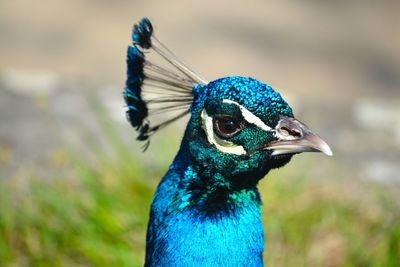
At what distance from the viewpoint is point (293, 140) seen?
4.89ft

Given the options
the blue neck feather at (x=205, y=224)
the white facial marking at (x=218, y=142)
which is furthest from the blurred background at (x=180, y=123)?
the white facial marking at (x=218, y=142)

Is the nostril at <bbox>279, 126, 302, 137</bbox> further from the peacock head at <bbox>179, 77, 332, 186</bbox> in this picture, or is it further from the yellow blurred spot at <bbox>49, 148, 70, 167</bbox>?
the yellow blurred spot at <bbox>49, 148, 70, 167</bbox>

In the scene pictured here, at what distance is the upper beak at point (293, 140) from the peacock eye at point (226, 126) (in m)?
0.06

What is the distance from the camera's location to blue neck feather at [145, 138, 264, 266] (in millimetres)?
1552

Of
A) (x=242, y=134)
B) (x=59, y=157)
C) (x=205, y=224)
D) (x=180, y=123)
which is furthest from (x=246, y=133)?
(x=180, y=123)

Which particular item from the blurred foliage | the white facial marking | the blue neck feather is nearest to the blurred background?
the blurred foliage

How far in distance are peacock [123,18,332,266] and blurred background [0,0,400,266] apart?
71 centimetres

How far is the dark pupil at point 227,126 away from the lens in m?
1.52

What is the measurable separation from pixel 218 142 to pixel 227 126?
3 cm

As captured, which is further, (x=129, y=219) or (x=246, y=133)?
(x=129, y=219)

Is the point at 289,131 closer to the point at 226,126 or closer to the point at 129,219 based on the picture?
the point at 226,126

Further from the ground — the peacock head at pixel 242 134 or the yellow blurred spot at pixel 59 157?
the yellow blurred spot at pixel 59 157

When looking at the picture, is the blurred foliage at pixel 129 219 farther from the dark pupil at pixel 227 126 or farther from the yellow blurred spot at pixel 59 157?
the dark pupil at pixel 227 126

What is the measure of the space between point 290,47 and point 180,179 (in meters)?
2.34
